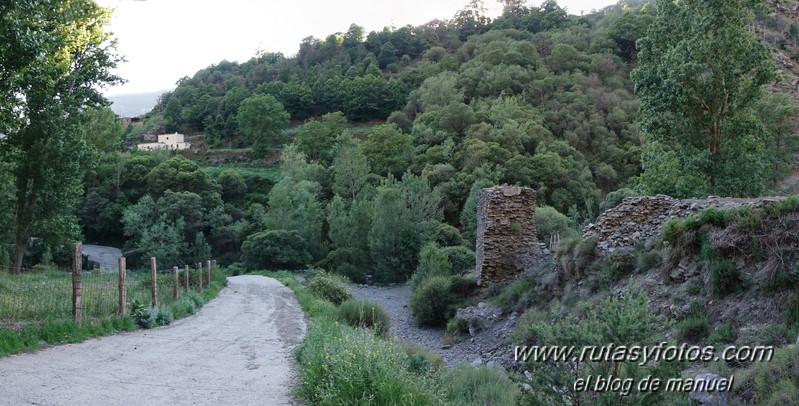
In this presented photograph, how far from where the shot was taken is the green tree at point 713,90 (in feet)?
55.8

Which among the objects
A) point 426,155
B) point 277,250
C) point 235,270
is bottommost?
point 235,270

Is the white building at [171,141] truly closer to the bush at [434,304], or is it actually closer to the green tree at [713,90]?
the bush at [434,304]

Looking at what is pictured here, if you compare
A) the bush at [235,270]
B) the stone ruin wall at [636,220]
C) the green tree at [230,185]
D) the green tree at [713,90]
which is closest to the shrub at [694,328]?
the stone ruin wall at [636,220]

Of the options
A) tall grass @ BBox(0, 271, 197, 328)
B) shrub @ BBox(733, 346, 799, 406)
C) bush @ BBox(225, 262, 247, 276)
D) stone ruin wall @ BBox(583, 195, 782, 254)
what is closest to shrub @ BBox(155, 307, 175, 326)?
tall grass @ BBox(0, 271, 197, 328)

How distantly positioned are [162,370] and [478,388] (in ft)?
15.2

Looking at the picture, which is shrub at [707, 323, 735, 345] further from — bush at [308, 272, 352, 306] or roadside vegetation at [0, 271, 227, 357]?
bush at [308, 272, 352, 306]

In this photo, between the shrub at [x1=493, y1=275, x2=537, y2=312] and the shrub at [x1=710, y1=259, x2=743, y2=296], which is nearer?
the shrub at [x1=710, y1=259, x2=743, y2=296]

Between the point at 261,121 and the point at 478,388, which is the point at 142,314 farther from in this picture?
the point at 261,121

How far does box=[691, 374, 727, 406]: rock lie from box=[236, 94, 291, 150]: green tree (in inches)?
2991

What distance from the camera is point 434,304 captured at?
2167 cm

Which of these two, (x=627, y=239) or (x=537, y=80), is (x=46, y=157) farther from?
(x=537, y=80)

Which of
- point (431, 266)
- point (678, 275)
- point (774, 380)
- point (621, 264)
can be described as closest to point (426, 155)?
point (431, 266)

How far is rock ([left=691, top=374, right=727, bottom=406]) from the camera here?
302 inches

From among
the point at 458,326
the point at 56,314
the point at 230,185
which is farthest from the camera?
the point at 230,185
